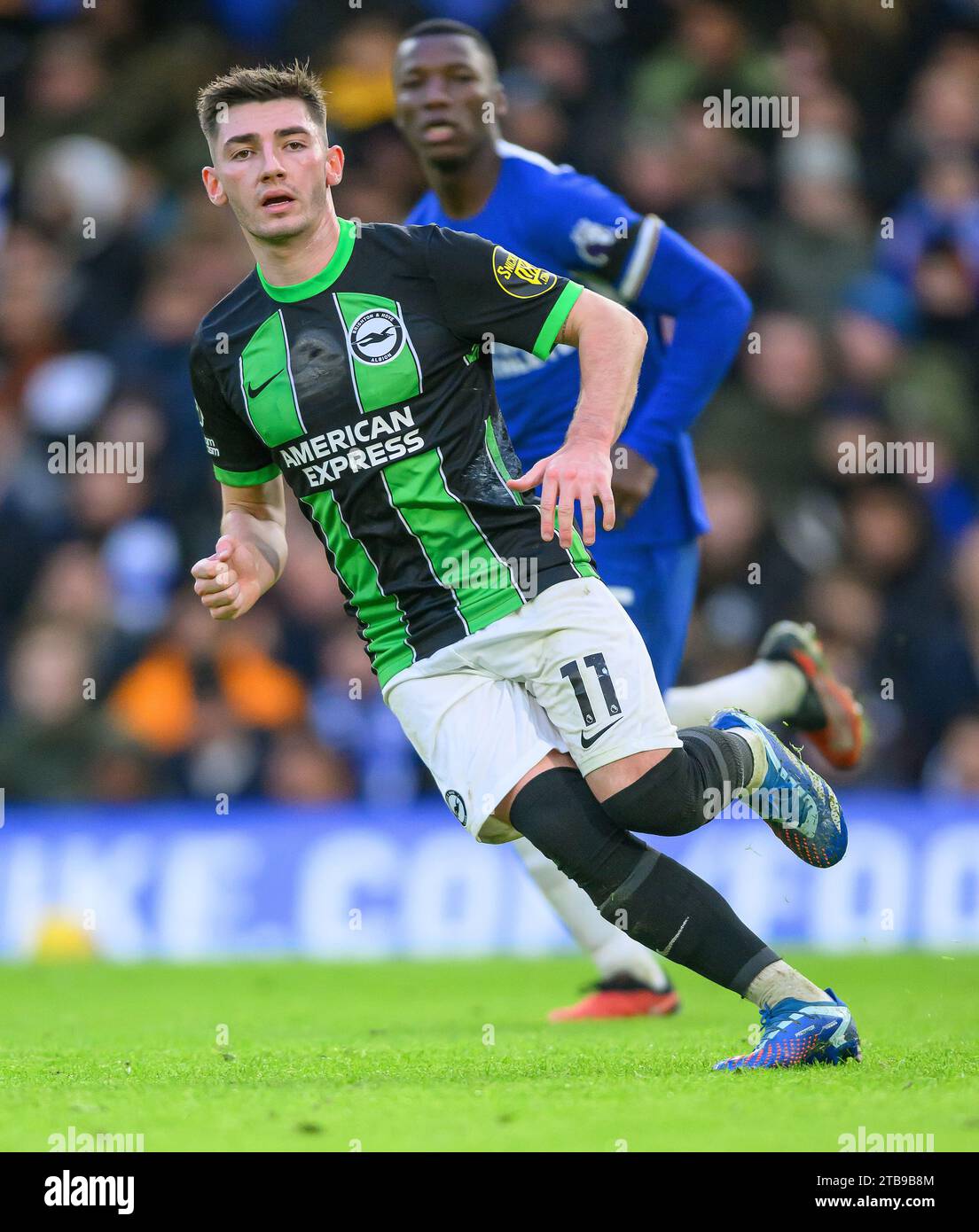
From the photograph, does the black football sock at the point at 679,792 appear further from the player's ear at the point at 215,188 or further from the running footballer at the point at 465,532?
the player's ear at the point at 215,188

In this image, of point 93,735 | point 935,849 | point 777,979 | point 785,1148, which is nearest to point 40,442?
point 93,735

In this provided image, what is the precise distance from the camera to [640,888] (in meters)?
4.02

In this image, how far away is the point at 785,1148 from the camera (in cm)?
296

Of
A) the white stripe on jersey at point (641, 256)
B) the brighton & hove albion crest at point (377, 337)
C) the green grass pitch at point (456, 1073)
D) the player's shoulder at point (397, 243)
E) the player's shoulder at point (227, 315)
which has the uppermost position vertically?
the white stripe on jersey at point (641, 256)

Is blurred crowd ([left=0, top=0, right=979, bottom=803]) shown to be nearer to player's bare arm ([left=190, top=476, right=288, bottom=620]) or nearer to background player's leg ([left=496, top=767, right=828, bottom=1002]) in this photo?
player's bare arm ([left=190, top=476, right=288, bottom=620])

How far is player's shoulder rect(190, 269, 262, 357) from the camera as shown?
173 inches

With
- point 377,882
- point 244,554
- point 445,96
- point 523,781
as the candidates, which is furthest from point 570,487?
point 377,882

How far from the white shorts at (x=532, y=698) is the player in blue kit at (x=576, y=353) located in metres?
1.10

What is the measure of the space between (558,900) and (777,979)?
2.02 meters

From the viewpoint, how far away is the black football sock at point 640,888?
4.00 metres

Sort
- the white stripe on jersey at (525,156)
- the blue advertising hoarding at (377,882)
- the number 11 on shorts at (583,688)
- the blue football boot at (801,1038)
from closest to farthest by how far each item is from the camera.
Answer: the blue football boot at (801,1038) → the number 11 on shorts at (583,688) → the white stripe on jersey at (525,156) → the blue advertising hoarding at (377,882)

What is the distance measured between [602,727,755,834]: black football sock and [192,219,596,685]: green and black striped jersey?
0.52 meters

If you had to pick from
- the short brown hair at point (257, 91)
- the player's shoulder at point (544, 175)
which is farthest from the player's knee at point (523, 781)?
the player's shoulder at point (544, 175)

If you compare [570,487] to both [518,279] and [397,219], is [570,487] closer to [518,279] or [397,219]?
[518,279]
